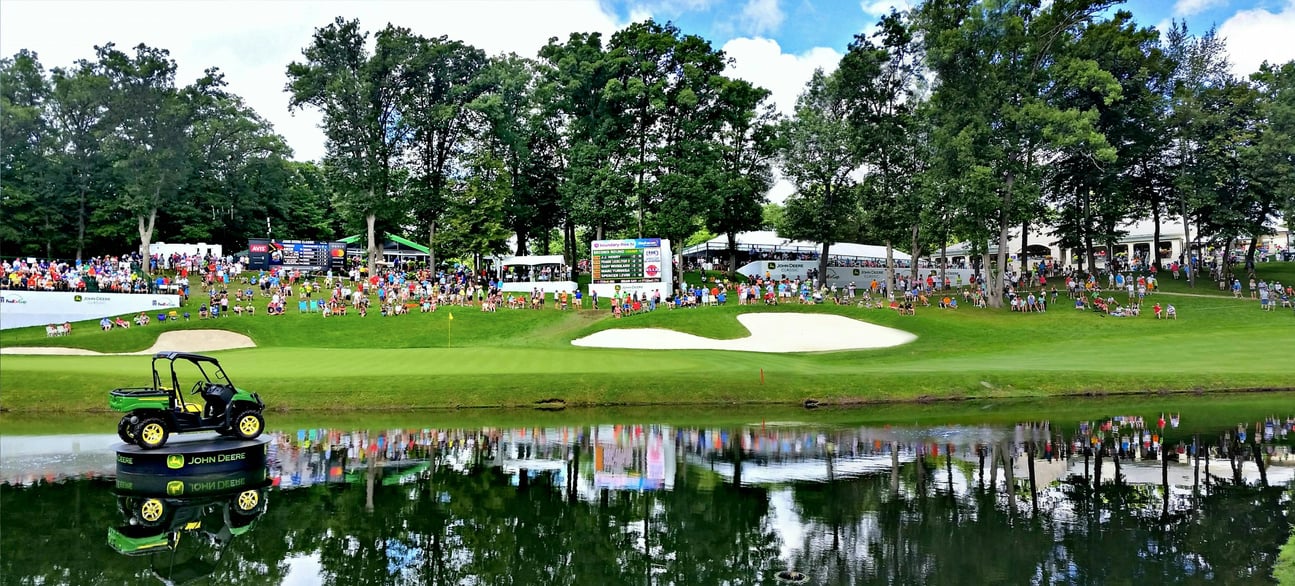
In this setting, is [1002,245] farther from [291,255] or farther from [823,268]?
[291,255]

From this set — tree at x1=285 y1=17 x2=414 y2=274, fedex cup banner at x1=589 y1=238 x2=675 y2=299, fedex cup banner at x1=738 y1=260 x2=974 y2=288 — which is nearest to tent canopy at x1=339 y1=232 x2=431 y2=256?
tree at x1=285 y1=17 x2=414 y2=274

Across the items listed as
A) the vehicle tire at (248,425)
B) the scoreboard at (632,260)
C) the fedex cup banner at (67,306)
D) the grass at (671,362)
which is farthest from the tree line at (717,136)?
the vehicle tire at (248,425)

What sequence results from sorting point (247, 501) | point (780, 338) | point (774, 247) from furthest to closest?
point (774, 247), point (780, 338), point (247, 501)

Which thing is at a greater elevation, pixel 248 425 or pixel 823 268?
pixel 823 268

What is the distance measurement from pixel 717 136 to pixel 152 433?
51.4 meters

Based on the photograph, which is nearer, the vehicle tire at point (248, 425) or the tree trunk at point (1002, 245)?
the vehicle tire at point (248, 425)

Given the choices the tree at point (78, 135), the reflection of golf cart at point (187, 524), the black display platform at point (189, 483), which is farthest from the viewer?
the tree at point (78, 135)

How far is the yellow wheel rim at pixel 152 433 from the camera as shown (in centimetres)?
1634

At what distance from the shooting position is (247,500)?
14656 millimetres

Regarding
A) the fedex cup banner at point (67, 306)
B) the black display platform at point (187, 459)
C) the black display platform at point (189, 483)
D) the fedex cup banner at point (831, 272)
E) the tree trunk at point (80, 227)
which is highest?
the tree trunk at point (80, 227)

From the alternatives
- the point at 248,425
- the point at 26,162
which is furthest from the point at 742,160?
the point at 26,162

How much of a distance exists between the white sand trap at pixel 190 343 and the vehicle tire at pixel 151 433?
23.6 meters

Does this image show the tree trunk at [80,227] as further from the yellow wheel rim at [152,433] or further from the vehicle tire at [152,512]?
the vehicle tire at [152,512]

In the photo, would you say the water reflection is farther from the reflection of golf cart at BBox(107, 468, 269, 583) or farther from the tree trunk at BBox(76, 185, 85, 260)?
the tree trunk at BBox(76, 185, 85, 260)
